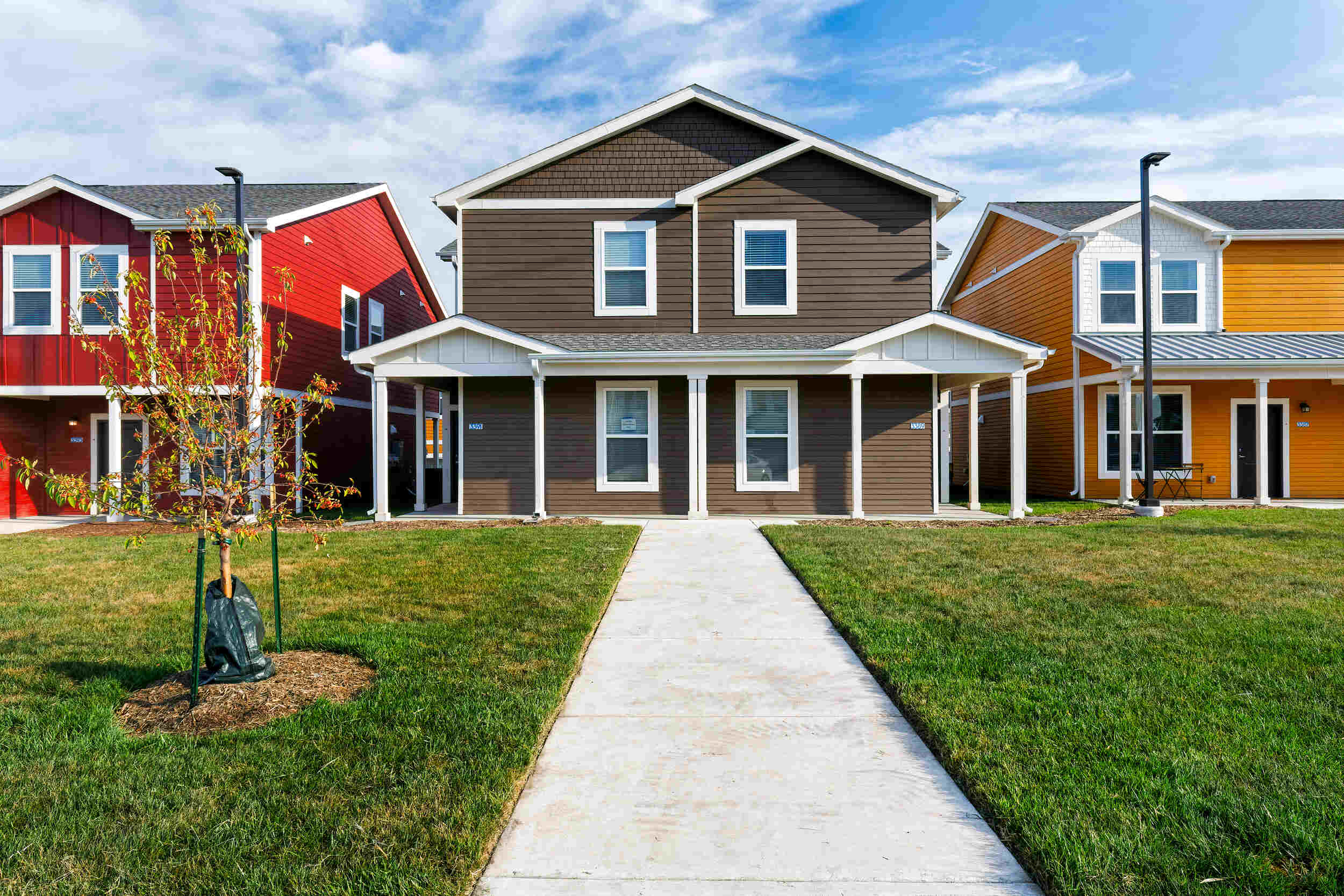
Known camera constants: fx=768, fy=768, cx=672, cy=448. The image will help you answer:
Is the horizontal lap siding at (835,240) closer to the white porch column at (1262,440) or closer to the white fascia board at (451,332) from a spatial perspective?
the white fascia board at (451,332)

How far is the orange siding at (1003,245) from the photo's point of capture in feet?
61.2

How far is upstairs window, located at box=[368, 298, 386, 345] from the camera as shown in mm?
19208

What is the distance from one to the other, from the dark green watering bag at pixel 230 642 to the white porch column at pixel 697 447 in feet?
29.9

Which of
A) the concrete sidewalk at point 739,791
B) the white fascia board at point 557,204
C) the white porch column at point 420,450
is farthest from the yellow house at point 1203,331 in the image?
the concrete sidewalk at point 739,791

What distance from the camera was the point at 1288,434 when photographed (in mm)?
17047

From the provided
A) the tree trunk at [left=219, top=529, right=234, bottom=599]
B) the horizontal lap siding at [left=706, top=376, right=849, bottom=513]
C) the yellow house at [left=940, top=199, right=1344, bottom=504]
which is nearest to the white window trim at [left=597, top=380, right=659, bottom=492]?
the horizontal lap siding at [left=706, top=376, right=849, bottom=513]

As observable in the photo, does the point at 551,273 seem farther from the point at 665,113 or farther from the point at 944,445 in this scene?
the point at 944,445

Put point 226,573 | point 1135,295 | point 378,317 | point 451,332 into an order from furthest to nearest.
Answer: point 378,317
point 1135,295
point 451,332
point 226,573

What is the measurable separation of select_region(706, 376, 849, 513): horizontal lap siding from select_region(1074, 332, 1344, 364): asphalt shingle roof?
568 centimetres

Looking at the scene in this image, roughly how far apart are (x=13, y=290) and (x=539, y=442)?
10.4 m

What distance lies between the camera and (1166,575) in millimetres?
7766

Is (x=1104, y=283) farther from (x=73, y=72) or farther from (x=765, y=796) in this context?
(x=73, y=72)

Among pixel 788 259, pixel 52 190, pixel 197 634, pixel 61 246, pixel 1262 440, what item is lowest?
pixel 197 634

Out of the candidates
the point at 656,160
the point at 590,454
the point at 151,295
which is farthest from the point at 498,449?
the point at 151,295
